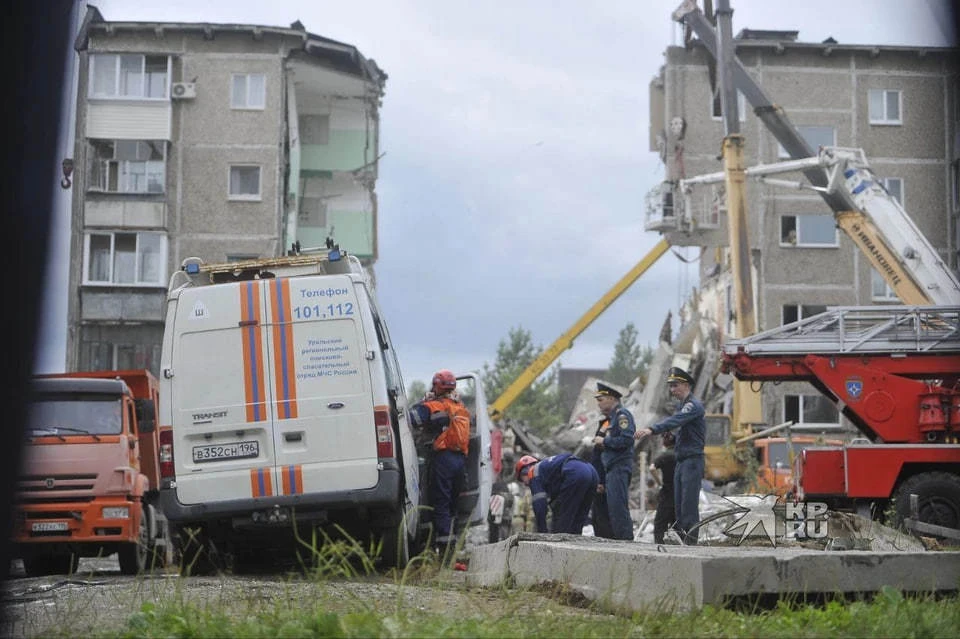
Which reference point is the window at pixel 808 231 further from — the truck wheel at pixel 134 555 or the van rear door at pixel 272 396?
the van rear door at pixel 272 396

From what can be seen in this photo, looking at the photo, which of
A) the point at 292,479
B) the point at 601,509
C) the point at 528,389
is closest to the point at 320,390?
the point at 292,479

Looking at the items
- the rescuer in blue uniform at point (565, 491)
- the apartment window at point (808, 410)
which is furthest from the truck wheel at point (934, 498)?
the apartment window at point (808, 410)

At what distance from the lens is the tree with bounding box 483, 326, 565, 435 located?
75250 millimetres

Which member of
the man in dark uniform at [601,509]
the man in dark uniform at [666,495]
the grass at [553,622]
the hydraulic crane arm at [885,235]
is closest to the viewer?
the grass at [553,622]

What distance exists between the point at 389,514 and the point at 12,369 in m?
8.27

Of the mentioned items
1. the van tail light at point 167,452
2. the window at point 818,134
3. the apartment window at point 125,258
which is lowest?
the van tail light at point 167,452

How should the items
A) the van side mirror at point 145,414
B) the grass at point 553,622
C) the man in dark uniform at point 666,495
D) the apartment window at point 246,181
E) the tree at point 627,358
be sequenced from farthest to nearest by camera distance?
1. the tree at point 627,358
2. the apartment window at point 246,181
3. the van side mirror at point 145,414
4. the man in dark uniform at point 666,495
5. the grass at point 553,622

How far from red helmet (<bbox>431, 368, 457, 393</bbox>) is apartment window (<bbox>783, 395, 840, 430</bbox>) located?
96.8 ft

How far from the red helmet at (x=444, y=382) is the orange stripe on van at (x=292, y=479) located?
211cm

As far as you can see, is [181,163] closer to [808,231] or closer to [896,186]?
[808,231]

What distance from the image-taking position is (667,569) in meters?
6.79

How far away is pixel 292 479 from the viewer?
11.2 metres

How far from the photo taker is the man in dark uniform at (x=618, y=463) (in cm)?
1266

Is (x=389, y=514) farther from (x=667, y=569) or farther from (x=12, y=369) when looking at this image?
(x=12, y=369)
